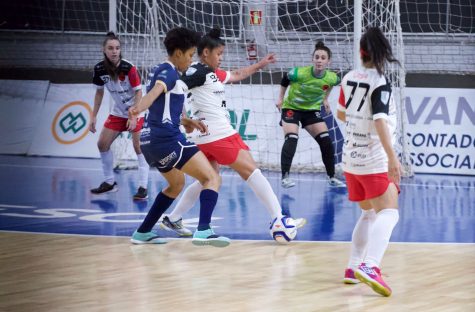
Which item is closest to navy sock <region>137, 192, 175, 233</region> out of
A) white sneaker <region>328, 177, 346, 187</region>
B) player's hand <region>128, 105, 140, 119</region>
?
player's hand <region>128, 105, 140, 119</region>

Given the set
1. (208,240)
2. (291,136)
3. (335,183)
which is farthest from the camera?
(335,183)

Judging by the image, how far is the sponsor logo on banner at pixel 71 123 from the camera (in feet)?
51.0

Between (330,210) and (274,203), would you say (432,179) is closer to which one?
(330,210)

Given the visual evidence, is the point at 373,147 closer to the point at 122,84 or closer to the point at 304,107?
the point at 122,84

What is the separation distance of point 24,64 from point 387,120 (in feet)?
43.2

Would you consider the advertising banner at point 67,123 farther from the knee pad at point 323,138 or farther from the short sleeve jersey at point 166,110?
the short sleeve jersey at point 166,110

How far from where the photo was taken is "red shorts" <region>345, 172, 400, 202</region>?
6.52m

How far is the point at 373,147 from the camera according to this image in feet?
21.5

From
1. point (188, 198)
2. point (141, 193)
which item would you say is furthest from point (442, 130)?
point (188, 198)

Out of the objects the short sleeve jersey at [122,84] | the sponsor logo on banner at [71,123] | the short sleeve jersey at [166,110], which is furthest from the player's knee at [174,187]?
the sponsor logo on banner at [71,123]

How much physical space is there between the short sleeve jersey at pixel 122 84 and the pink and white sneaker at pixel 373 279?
5.76m

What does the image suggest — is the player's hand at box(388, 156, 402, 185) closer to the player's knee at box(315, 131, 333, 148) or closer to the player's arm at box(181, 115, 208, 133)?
the player's arm at box(181, 115, 208, 133)

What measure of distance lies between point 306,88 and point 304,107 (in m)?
0.24

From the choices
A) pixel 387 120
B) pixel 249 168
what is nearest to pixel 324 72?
pixel 249 168
